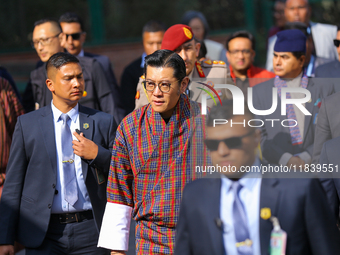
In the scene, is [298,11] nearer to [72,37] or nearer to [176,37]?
[72,37]

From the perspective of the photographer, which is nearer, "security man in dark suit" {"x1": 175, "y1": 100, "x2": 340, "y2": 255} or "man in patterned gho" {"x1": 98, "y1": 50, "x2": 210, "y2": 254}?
"security man in dark suit" {"x1": 175, "y1": 100, "x2": 340, "y2": 255}

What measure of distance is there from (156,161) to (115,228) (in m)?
0.51

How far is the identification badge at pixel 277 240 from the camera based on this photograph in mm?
2246

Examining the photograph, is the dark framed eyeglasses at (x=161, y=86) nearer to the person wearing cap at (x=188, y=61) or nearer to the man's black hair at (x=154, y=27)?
the person wearing cap at (x=188, y=61)

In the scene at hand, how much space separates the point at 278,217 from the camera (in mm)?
2322

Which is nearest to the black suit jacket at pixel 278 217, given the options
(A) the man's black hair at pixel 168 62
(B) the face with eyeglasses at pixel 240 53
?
(A) the man's black hair at pixel 168 62

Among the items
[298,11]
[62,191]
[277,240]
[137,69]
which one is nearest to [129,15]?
[298,11]

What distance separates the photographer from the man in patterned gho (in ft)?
10.4

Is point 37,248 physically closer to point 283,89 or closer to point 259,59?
point 283,89

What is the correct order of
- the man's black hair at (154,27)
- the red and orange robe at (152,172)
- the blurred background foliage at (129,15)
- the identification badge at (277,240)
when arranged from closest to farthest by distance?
the identification badge at (277,240)
the red and orange robe at (152,172)
the man's black hair at (154,27)
the blurred background foliage at (129,15)

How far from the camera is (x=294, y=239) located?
2295 millimetres

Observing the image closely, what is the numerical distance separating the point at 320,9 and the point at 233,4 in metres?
1.95

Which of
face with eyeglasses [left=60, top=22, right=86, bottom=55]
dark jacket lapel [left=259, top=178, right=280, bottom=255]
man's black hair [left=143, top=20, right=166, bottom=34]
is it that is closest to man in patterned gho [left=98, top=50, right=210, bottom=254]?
dark jacket lapel [left=259, top=178, right=280, bottom=255]

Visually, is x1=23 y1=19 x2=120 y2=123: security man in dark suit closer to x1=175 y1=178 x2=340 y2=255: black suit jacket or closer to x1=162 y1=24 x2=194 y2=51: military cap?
x1=162 y1=24 x2=194 y2=51: military cap
